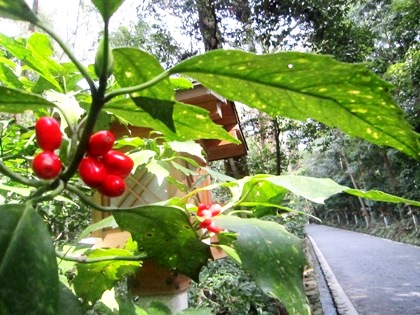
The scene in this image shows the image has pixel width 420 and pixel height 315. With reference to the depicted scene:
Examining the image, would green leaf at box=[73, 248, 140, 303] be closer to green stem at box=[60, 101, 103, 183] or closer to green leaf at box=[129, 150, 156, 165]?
green leaf at box=[129, 150, 156, 165]

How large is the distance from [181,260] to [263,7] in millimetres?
9685

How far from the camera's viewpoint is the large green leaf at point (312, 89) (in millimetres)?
458

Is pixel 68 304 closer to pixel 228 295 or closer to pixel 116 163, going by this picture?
pixel 116 163

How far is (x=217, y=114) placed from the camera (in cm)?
318

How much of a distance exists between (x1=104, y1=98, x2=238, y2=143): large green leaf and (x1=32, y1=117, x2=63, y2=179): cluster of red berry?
82 millimetres

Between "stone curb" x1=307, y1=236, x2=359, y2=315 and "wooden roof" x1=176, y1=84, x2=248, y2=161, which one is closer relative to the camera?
"wooden roof" x1=176, y1=84, x2=248, y2=161

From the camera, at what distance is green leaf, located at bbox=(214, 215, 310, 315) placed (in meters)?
0.59

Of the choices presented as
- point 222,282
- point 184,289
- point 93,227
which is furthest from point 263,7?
point 93,227

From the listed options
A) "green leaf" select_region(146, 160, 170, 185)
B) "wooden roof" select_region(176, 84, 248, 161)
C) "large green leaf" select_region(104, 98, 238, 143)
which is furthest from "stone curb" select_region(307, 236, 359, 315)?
"large green leaf" select_region(104, 98, 238, 143)

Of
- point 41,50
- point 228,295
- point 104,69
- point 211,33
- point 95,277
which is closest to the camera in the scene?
point 104,69

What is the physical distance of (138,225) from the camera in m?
0.67

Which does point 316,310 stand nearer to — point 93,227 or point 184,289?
point 184,289

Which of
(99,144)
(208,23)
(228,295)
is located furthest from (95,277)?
(208,23)

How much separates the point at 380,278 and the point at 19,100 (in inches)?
427
